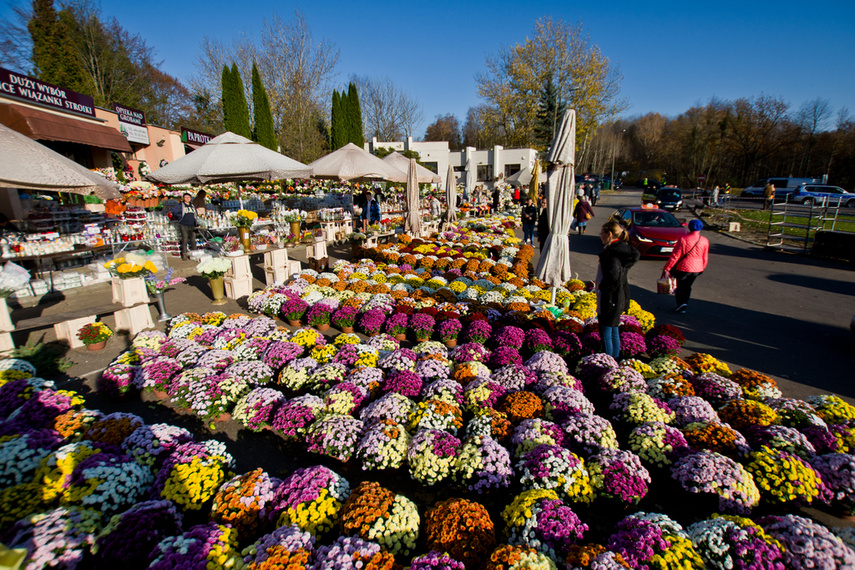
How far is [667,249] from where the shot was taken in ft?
40.9

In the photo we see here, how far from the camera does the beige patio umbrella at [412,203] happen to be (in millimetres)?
12766

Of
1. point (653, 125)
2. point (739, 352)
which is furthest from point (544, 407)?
point (653, 125)

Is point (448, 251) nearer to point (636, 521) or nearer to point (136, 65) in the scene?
point (636, 521)

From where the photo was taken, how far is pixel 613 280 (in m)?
5.07

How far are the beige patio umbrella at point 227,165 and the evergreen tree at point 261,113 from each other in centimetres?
1969

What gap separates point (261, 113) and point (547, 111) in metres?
26.7

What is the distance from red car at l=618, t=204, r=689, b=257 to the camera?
12500 mm

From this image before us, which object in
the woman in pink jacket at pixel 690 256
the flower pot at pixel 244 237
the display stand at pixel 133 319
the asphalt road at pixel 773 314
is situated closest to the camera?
the asphalt road at pixel 773 314

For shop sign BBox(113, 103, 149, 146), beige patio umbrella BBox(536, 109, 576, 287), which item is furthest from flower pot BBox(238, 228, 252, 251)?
shop sign BBox(113, 103, 149, 146)

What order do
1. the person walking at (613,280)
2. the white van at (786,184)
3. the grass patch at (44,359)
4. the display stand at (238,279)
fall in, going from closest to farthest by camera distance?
the grass patch at (44,359), the person walking at (613,280), the display stand at (238,279), the white van at (786,184)

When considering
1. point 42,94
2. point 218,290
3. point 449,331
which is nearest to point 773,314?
point 449,331

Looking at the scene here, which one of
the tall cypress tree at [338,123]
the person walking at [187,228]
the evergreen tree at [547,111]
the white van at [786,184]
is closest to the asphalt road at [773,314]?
the person walking at [187,228]

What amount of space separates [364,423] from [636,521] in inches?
92.4

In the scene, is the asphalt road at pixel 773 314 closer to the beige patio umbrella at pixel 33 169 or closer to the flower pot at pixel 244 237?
the flower pot at pixel 244 237
